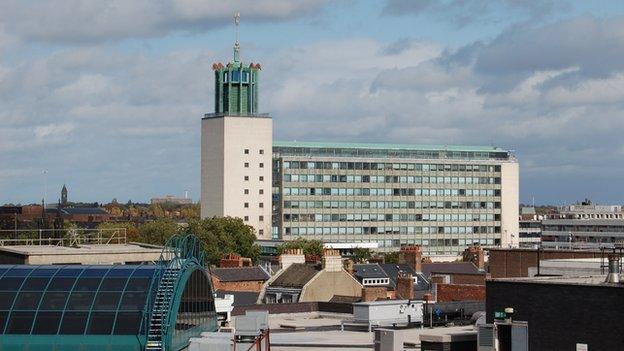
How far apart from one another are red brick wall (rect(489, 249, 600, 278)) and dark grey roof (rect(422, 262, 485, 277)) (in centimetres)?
4281

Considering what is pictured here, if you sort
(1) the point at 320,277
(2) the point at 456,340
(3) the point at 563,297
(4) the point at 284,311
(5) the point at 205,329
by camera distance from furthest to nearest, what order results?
(1) the point at 320,277 < (4) the point at 284,311 < (5) the point at 205,329 < (2) the point at 456,340 < (3) the point at 563,297

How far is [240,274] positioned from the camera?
141m

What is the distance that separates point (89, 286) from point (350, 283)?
69792 millimetres

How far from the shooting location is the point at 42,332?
61.6 metres

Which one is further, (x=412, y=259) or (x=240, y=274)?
(x=412, y=259)

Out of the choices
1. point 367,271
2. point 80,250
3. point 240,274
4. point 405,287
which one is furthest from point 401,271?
point 80,250

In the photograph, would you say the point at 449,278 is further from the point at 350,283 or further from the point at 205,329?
the point at 205,329

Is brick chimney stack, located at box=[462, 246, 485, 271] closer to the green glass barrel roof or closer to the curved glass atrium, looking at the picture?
the curved glass atrium

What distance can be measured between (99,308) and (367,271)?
8488 cm

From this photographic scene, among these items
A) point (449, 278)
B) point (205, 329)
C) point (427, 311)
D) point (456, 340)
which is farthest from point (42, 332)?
point (449, 278)

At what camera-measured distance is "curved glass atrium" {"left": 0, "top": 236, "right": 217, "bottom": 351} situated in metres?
61.0

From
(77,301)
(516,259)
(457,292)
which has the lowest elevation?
(457,292)

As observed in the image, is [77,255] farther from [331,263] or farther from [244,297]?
[331,263]

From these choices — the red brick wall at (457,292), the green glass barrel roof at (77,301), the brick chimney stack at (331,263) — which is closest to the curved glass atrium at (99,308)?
the green glass barrel roof at (77,301)
